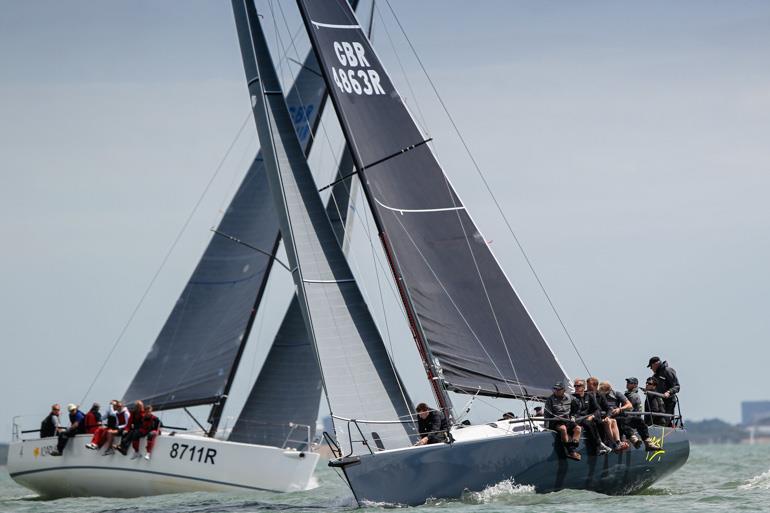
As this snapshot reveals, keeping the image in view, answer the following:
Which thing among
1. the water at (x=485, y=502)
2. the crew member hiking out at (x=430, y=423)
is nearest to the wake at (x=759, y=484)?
the water at (x=485, y=502)

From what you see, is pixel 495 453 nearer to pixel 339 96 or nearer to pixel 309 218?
pixel 309 218

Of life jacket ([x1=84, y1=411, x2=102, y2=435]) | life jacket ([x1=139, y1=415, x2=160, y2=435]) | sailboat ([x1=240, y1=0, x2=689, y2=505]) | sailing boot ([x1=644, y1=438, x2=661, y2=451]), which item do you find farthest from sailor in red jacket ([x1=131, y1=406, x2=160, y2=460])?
sailing boot ([x1=644, y1=438, x2=661, y2=451])

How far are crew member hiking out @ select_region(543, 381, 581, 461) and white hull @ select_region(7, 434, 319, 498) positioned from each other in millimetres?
6205

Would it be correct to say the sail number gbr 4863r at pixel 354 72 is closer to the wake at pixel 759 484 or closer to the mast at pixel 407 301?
the mast at pixel 407 301

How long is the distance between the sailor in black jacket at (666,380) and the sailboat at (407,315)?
40 cm

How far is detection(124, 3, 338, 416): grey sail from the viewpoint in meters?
25.8

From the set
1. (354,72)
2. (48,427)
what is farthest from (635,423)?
(48,427)

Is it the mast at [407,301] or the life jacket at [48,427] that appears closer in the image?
the mast at [407,301]

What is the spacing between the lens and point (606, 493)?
59.1 feet

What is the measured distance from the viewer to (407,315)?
18.3 metres

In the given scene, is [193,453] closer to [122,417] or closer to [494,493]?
[122,417]

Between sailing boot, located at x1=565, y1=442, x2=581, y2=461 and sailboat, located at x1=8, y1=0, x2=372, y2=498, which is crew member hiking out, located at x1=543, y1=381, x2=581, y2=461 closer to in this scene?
sailing boot, located at x1=565, y1=442, x2=581, y2=461

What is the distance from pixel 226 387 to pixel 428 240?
8240 millimetres

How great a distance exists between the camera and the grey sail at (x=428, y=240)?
60.1 ft
